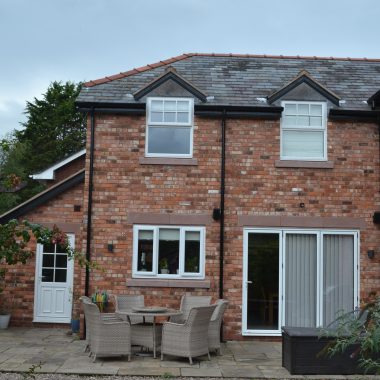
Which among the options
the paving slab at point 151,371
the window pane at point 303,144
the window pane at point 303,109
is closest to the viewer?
the paving slab at point 151,371

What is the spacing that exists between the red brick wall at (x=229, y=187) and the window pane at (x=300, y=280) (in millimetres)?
657

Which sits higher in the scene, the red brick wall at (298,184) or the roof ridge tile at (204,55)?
the roof ridge tile at (204,55)

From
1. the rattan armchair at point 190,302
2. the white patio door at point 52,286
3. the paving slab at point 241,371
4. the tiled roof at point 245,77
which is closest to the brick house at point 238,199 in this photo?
the tiled roof at point 245,77

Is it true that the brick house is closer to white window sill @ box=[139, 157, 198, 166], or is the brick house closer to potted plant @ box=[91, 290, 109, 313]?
white window sill @ box=[139, 157, 198, 166]

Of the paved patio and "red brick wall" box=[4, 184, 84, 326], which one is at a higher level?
"red brick wall" box=[4, 184, 84, 326]

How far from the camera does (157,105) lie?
42.2 ft

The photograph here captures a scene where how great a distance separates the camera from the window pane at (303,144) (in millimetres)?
12852

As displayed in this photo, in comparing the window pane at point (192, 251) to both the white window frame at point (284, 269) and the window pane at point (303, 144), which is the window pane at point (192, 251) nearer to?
the white window frame at point (284, 269)

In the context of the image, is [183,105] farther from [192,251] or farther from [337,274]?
[337,274]

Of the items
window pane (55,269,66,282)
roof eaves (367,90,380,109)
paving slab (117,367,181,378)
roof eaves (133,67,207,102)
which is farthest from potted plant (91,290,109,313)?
roof eaves (367,90,380,109)

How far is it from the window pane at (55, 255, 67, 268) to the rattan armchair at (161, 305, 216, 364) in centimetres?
486

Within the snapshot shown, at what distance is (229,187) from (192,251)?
1.55 metres

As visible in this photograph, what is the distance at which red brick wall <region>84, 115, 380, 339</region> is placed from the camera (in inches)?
490

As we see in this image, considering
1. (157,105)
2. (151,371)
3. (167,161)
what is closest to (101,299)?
(167,161)
